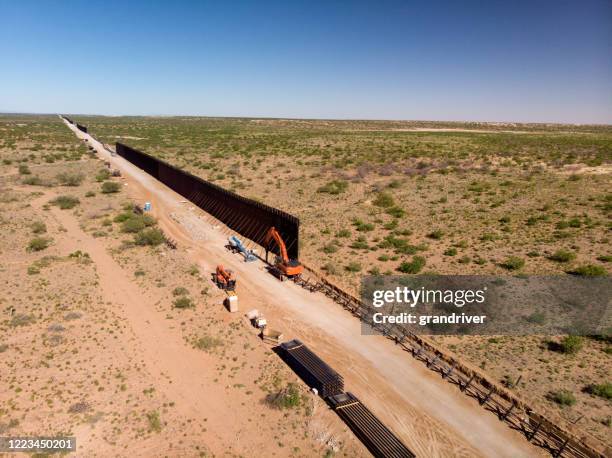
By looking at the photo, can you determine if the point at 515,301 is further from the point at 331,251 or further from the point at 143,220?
the point at 143,220

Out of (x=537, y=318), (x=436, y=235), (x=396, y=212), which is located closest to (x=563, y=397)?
(x=537, y=318)

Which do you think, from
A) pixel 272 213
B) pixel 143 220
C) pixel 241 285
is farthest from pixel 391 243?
pixel 143 220

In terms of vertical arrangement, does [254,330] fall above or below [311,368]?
below

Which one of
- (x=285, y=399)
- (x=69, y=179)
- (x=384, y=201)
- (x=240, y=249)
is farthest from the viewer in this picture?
(x=69, y=179)

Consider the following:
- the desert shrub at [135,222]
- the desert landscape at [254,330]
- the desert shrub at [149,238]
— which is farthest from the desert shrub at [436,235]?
the desert shrub at [135,222]

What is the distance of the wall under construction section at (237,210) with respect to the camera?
86.3 feet

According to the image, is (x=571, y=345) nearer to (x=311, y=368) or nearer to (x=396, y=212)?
(x=311, y=368)

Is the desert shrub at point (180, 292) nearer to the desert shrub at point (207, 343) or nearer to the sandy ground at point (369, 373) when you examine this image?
the sandy ground at point (369, 373)

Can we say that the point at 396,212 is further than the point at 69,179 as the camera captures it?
No

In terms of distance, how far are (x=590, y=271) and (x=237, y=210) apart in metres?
25.6

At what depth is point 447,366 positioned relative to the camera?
618 inches

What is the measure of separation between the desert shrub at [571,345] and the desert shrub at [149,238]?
25.8 m

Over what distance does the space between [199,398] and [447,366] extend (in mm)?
10029

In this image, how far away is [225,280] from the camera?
22109 mm
